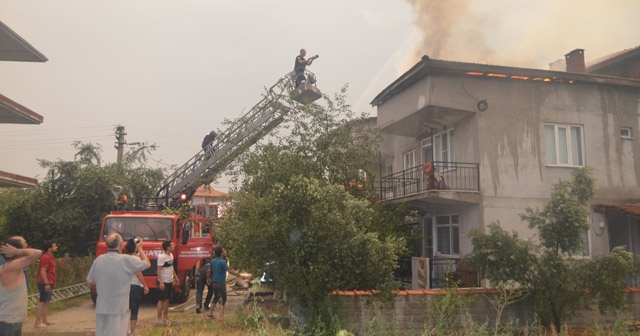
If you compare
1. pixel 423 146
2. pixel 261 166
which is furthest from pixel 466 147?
pixel 261 166

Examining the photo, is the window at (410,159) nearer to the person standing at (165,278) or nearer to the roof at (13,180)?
the person standing at (165,278)

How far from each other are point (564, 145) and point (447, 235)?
4.49 meters

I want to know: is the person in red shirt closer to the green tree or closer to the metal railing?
the metal railing

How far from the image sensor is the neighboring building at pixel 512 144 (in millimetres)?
13805

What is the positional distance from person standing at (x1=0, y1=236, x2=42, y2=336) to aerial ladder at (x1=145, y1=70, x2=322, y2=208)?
9851 millimetres

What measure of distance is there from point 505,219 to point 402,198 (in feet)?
10.1

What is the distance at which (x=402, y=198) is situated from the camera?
15117 mm

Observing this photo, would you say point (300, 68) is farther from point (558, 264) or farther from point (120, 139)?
point (120, 139)

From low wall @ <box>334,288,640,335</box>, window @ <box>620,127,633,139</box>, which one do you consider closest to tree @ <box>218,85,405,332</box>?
low wall @ <box>334,288,640,335</box>

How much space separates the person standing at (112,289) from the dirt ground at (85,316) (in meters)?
4.03

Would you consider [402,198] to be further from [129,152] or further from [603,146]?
[129,152]

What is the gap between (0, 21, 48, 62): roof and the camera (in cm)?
1517

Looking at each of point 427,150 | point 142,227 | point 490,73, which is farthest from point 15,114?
point 490,73

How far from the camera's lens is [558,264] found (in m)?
9.66
